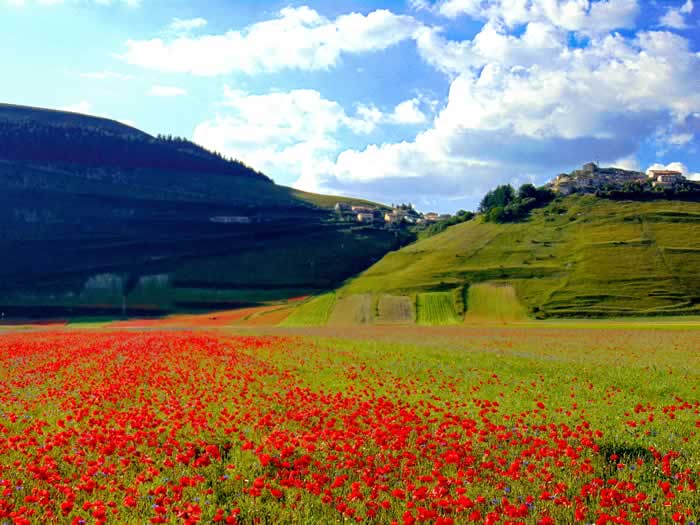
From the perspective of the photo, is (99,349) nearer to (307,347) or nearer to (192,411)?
(307,347)

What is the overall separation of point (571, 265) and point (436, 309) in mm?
44190

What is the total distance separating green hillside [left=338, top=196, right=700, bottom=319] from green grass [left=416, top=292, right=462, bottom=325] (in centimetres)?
436

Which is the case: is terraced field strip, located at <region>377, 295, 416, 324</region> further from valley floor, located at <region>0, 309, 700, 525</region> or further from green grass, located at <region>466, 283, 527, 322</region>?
valley floor, located at <region>0, 309, 700, 525</region>

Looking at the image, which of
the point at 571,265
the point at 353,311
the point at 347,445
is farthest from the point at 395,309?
the point at 347,445

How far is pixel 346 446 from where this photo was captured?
1258 cm

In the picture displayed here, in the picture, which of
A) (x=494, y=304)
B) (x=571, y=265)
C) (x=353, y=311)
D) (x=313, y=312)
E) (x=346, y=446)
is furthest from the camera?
(x=571, y=265)

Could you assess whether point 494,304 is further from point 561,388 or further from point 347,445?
point 347,445

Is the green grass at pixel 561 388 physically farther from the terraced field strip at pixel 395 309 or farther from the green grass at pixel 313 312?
the terraced field strip at pixel 395 309

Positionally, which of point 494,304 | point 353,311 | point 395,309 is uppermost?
point 494,304

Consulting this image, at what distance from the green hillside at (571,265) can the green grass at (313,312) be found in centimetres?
935

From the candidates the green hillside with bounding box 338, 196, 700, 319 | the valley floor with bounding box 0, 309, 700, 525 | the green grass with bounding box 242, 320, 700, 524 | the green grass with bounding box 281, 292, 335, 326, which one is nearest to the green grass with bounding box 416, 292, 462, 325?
the green hillside with bounding box 338, 196, 700, 319

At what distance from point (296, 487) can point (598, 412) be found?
10.4 meters

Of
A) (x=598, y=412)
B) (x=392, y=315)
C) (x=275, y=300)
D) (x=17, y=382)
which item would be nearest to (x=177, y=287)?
(x=275, y=300)

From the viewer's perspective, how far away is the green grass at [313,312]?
104 m
